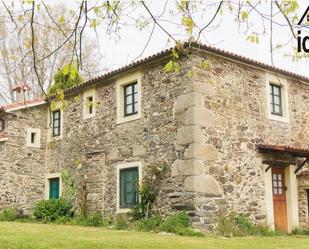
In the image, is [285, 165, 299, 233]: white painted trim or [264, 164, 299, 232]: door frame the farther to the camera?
[285, 165, 299, 233]: white painted trim

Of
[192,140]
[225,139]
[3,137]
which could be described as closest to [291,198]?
[225,139]

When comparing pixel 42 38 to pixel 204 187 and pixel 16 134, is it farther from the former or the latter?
pixel 204 187

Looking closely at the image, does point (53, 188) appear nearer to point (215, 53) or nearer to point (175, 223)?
point (175, 223)

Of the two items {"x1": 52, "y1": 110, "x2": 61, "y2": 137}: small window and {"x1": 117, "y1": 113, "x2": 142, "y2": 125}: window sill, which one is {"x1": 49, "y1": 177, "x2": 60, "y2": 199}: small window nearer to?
{"x1": 52, "y1": 110, "x2": 61, "y2": 137}: small window

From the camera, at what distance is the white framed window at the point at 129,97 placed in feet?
49.4

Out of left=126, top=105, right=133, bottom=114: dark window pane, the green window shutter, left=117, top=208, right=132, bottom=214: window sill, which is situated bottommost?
left=117, top=208, right=132, bottom=214: window sill

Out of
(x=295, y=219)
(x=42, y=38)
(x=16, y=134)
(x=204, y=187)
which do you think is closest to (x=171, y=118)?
(x=204, y=187)

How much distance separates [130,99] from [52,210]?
4.64 m

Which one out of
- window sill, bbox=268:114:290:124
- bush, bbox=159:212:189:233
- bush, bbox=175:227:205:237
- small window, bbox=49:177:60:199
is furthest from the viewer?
small window, bbox=49:177:60:199

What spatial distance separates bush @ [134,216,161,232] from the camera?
13.4 m

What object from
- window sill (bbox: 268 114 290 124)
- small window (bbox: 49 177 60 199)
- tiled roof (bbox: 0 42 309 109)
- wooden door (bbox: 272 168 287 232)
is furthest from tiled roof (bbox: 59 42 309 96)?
small window (bbox: 49 177 60 199)

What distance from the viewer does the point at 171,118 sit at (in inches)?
545

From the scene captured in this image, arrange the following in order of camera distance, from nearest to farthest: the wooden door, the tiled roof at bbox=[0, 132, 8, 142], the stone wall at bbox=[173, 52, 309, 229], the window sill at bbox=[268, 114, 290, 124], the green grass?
the green grass, the stone wall at bbox=[173, 52, 309, 229], the wooden door, the window sill at bbox=[268, 114, 290, 124], the tiled roof at bbox=[0, 132, 8, 142]

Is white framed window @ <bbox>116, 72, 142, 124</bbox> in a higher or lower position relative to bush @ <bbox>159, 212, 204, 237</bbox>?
higher
